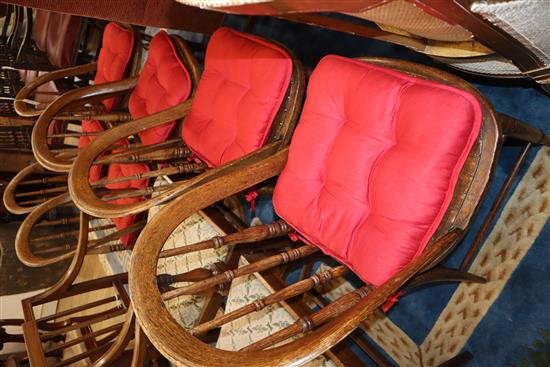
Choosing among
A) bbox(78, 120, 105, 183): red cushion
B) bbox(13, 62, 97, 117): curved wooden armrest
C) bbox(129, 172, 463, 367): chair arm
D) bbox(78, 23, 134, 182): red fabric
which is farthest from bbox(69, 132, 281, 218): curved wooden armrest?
bbox(78, 120, 105, 183): red cushion

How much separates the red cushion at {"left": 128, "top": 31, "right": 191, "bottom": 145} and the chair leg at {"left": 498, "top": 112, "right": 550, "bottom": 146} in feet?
3.94

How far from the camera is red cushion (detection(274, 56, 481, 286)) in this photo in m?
0.87

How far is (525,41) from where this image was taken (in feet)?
2.48

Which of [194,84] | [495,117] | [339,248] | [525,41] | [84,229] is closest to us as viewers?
[525,41]

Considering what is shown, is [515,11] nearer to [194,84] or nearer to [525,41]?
[525,41]

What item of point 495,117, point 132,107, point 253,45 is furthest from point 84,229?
point 495,117

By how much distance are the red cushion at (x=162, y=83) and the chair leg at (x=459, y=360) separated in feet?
4.82

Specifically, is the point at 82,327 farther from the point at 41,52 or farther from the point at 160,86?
the point at 41,52

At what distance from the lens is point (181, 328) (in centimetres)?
89

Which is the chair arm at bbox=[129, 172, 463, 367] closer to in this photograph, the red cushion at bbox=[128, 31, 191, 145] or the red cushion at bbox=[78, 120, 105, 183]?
the red cushion at bbox=[128, 31, 191, 145]

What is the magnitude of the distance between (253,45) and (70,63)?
1.97 m

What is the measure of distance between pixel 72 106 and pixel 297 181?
4.34 ft

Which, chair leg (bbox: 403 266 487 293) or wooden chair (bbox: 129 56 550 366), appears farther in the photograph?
chair leg (bbox: 403 266 487 293)

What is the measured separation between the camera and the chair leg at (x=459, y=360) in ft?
4.95
